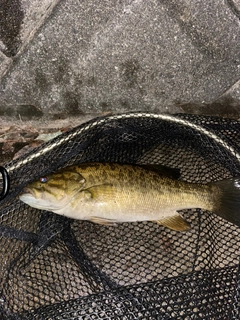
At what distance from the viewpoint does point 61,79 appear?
3.42m

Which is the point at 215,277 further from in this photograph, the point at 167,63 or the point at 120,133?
the point at 167,63

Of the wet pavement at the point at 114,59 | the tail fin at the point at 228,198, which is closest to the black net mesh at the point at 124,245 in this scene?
the tail fin at the point at 228,198

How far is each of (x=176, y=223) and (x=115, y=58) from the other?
153 cm

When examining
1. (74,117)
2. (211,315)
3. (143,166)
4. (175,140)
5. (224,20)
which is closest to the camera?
(211,315)

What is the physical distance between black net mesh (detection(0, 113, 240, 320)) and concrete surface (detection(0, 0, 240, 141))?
0.59m

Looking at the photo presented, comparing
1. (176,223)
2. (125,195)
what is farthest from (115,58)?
(176,223)

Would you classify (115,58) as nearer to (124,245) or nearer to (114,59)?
(114,59)

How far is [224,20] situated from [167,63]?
23.8 inches

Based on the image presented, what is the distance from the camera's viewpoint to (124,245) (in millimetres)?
3047

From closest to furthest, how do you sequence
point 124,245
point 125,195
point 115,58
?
1. point 125,195
2. point 124,245
3. point 115,58

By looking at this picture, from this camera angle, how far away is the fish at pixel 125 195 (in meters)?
2.64

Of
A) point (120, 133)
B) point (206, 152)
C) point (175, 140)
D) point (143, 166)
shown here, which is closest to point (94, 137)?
point (120, 133)

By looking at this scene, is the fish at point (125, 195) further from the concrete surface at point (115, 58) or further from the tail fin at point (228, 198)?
the concrete surface at point (115, 58)

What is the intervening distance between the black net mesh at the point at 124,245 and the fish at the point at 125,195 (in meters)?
0.24
